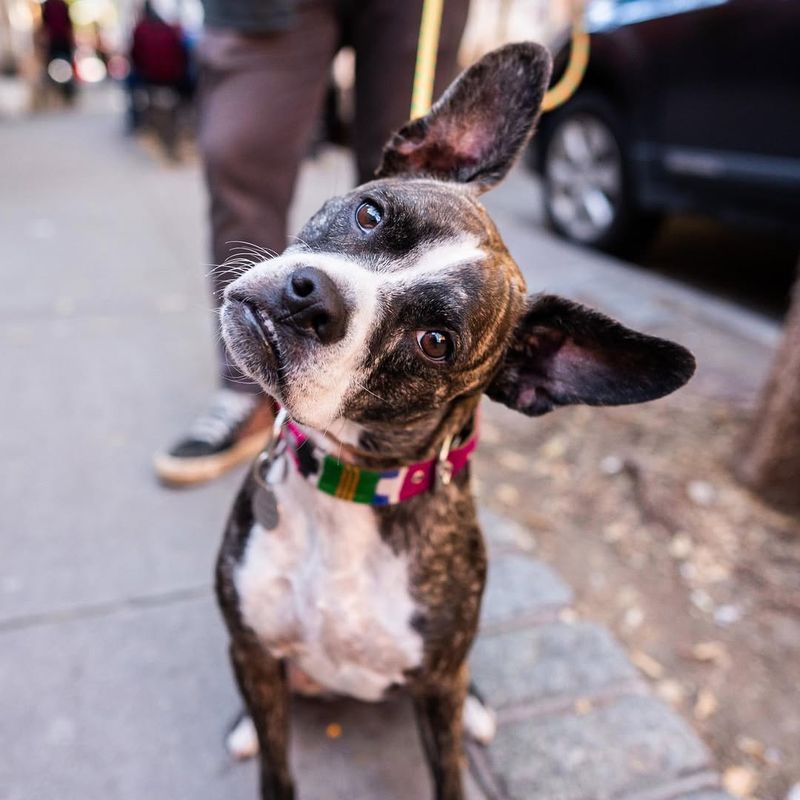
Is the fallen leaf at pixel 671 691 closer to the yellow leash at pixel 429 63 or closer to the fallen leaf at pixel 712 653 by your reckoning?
the fallen leaf at pixel 712 653

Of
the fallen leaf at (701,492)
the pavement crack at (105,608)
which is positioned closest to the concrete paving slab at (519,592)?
the fallen leaf at (701,492)

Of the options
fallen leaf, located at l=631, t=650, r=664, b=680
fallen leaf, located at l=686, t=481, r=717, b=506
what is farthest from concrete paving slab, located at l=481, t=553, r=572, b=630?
fallen leaf, located at l=686, t=481, r=717, b=506

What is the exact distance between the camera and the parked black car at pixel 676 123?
490 cm

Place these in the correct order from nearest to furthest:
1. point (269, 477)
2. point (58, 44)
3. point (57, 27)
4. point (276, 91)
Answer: point (269, 477) → point (276, 91) → point (57, 27) → point (58, 44)

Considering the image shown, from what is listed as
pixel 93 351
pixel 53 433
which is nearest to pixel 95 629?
pixel 53 433

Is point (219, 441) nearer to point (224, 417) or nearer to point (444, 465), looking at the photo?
point (224, 417)

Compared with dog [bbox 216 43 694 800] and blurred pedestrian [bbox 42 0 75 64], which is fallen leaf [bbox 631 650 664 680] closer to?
dog [bbox 216 43 694 800]

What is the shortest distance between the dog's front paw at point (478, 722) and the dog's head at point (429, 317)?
95 centimetres

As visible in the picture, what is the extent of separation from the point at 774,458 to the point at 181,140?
1037cm

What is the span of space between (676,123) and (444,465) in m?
4.81

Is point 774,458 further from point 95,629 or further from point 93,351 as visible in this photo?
point 93,351

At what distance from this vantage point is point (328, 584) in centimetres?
174

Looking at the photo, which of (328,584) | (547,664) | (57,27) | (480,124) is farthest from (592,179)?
(57,27)

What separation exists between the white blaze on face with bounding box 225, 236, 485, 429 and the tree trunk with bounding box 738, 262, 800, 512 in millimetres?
1986
